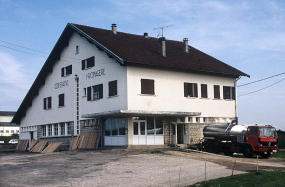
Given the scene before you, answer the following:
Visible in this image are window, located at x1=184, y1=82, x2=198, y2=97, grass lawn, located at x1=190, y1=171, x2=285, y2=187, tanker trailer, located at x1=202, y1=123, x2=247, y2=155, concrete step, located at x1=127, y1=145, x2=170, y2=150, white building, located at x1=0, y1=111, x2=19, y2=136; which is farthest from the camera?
white building, located at x1=0, y1=111, x2=19, y2=136

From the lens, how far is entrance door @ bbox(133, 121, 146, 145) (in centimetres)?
3097

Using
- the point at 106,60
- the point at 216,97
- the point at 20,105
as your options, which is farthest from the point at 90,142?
the point at 20,105

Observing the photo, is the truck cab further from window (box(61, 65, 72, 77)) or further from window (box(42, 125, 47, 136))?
window (box(42, 125, 47, 136))

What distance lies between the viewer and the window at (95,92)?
33.2 metres

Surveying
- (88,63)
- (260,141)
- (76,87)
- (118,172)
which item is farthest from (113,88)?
(118,172)

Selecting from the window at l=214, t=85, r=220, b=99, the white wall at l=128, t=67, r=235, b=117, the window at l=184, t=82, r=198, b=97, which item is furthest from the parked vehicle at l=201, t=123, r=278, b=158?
the window at l=214, t=85, r=220, b=99

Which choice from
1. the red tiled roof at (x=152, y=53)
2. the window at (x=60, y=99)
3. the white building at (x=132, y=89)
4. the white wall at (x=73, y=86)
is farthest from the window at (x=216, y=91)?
the window at (x=60, y=99)

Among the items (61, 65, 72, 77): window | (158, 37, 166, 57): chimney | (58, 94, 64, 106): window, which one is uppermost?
(158, 37, 166, 57): chimney

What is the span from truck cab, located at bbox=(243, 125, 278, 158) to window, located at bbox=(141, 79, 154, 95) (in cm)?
814

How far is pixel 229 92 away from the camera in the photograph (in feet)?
123

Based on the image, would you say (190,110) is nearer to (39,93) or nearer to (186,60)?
(186,60)

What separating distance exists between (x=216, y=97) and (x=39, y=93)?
1912 cm

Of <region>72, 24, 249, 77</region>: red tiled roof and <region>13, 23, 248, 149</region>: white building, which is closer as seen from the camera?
<region>13, 23, 248, 149</region>: white building

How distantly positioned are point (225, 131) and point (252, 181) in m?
14.7
